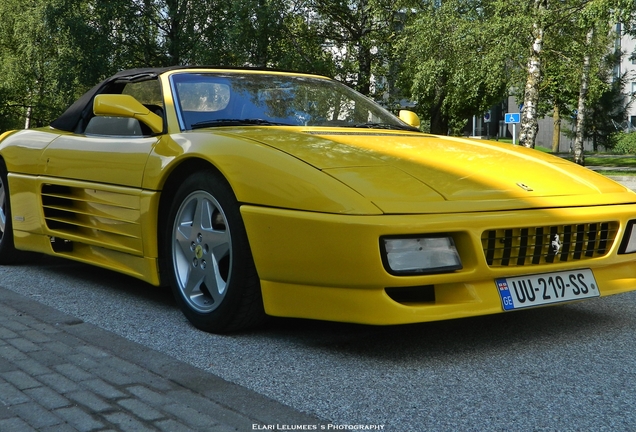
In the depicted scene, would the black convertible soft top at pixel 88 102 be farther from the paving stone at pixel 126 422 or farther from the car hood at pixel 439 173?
the paving stone at pixel 126 422

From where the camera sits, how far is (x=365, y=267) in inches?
125

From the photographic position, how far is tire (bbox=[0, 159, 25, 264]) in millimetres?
5727

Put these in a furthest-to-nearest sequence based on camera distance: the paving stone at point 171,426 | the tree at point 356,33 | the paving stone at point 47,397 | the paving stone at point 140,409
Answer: the tree at point 356,33
the paving stone at point 47,397
the paving stone at point 140,409
the paving stone at point 171,426

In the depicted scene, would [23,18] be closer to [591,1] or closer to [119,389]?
[591,1]

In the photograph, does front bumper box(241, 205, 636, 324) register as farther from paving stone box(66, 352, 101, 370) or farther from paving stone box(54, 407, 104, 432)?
paving stone box(54, 407, 104, 432)

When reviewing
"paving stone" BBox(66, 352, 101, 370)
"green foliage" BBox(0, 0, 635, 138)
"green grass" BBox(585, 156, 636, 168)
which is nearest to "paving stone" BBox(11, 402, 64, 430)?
"paving stone" BBox(66, 352, 101, 370)

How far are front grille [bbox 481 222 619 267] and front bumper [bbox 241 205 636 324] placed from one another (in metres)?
0.04

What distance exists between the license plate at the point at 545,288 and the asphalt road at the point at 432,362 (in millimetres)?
214

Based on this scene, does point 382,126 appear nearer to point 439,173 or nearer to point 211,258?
point 439,173

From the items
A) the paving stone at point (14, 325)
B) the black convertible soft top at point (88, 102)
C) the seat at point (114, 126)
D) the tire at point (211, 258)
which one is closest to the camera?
the tire at point (211, 258)

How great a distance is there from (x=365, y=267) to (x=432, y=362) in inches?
20.1

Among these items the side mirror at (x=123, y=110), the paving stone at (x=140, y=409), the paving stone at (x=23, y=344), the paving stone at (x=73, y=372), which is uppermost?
the side mirror at (x=123, y=110)

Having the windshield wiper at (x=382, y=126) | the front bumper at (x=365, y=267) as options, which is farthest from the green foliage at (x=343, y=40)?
the front bumper at (x=365, y=267)

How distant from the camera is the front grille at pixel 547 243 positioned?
3.41 metres
